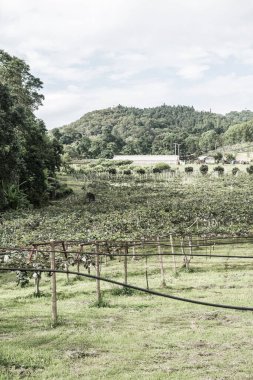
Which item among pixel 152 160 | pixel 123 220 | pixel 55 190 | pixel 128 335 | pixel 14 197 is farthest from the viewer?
pixel 152 160

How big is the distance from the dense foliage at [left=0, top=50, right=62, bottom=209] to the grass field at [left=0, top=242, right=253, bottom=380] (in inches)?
812

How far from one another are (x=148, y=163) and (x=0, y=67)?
7198 cm

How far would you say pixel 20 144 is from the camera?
3634 cm

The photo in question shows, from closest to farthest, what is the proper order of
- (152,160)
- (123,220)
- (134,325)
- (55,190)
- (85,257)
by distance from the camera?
1. (134,325)
2. (85,257)
3. (123,220)
4. (55,190)
5. (152,160)

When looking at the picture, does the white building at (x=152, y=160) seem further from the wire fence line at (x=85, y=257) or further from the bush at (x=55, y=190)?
the wire fence line at (x=85, y=257)

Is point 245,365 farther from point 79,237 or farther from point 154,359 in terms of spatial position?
point 79,237

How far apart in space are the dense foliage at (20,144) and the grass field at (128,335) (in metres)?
20.6

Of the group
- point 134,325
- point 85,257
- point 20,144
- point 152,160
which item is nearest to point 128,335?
point 134,325

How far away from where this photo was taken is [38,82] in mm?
55656

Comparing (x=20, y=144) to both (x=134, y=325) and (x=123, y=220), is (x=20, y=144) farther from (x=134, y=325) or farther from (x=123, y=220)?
(x=134, y=325)

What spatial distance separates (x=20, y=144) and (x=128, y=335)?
94.6ft

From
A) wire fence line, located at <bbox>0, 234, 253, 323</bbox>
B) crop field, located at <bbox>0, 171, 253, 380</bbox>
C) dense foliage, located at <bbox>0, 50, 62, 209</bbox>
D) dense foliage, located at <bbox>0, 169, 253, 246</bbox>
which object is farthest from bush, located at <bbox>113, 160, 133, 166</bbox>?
crop field, located at <bbox>0, 171, 253, 380</bbox>

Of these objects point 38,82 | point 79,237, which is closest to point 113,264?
point 79,237

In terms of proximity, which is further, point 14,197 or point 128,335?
point 14,197
